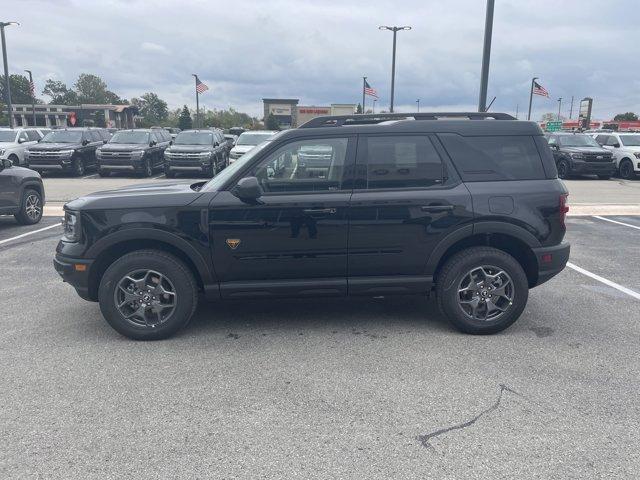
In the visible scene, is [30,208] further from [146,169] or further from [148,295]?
[146,169]

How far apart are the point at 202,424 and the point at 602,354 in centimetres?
321

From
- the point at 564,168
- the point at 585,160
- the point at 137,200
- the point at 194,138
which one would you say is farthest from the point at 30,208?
the point at 564,168

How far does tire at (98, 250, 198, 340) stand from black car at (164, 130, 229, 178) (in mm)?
14732

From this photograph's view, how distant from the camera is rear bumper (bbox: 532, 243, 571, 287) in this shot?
186 inches

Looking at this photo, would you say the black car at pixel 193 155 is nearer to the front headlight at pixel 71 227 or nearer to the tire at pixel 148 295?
the front headlight at pixel 71 227

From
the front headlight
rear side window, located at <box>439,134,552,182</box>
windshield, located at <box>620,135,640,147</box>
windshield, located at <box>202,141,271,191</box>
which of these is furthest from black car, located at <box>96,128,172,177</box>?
windshield, located at <box>620,135,640,147</box>

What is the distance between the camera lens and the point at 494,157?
470 centimetres

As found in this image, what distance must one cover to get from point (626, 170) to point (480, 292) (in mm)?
19816

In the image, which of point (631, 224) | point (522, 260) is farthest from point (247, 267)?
point (631, 224)

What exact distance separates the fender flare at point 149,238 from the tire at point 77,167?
16.7 meters

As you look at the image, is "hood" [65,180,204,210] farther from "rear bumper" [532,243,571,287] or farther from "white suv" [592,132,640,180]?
"white suv" [592,132,640,180]

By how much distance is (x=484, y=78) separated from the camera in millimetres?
12352

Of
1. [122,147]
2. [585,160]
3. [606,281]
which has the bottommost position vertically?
[606,281]

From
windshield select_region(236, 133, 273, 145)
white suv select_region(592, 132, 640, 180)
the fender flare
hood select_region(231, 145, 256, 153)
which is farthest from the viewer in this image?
white suv select_region(592, 132, 640, 180)
